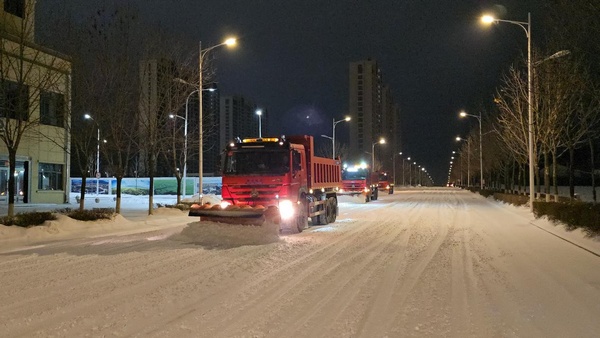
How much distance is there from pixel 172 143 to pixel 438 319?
74.7 ft

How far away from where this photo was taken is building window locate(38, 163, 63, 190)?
36812 mm

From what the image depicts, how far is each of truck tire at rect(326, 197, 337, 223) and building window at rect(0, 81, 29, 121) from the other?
11.7 m

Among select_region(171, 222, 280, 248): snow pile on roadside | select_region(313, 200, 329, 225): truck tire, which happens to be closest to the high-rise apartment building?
select_region(313, 200, 329, 225): truck tire

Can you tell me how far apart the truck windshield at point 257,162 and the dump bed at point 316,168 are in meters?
2.18

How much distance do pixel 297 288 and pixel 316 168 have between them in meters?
11.9

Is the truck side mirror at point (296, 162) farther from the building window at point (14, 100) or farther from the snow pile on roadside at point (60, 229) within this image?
the building window at point (14, 100)

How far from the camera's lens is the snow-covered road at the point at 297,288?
21.5 feet

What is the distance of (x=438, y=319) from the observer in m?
6.90

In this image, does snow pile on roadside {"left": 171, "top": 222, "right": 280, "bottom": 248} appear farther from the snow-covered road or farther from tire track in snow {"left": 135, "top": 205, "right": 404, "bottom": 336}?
tire track in snow {"left": 135, "top": 205, "right": 404, "bottom": 336}

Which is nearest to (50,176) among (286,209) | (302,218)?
(302,218)

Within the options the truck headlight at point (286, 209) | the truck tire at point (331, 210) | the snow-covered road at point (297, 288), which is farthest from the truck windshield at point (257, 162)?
the truck tire at point (331, 210)

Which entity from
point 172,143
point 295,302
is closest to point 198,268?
point 295,302

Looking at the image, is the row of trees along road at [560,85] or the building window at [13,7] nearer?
the row of trees along road at [560,85]

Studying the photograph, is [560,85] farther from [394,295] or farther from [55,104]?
[55,104]
